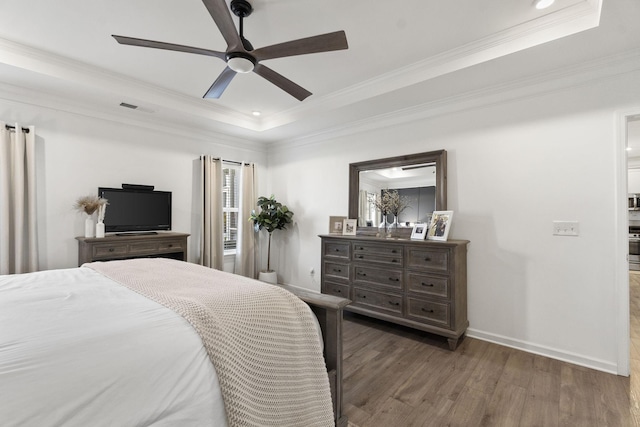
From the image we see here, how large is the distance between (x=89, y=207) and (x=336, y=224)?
2.88 metres

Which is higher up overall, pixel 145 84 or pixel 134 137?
pixel 145 84

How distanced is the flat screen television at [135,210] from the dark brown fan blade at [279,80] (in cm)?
245

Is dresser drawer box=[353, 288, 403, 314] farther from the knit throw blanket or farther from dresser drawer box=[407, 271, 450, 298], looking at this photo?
the knit throw blanket

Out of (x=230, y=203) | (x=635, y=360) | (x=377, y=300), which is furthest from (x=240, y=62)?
(x=635, y=360)

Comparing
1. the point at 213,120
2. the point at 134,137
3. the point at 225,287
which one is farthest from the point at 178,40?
the point at 225,287

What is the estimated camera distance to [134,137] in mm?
3883

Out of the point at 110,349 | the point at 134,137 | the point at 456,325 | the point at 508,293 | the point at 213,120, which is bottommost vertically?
the point at 456,325

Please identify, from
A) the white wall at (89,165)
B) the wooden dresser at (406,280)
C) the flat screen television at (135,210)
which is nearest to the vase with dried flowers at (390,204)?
the wooden dresser at (406,280)

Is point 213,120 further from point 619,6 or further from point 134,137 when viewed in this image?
point 619,6

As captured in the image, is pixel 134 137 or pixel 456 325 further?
pixel 134 137

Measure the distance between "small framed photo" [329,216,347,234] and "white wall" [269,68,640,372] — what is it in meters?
1.23

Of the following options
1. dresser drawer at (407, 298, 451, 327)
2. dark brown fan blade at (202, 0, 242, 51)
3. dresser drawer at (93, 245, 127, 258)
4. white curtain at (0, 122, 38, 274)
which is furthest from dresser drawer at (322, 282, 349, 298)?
white curtain at (0, 122, 38, 274)

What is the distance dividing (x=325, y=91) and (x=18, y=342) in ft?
10.8

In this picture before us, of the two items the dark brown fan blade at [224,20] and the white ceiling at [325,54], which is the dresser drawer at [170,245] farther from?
the dark brown fan blade at [224,20]
